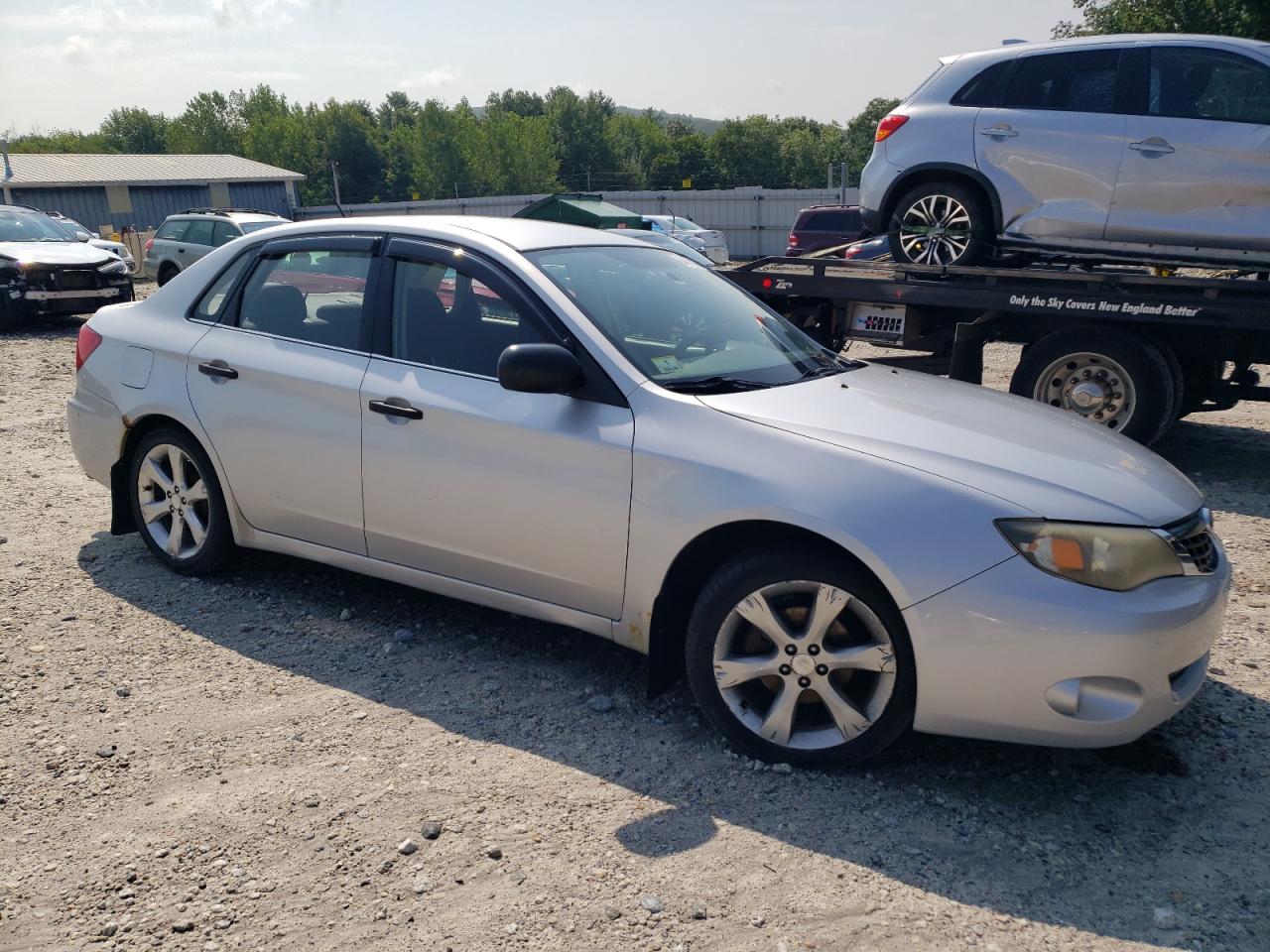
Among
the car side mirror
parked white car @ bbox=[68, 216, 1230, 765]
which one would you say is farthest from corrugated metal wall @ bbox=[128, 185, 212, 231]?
the car side mirror

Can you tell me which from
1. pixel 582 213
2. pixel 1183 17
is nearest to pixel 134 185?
pixel 582 213

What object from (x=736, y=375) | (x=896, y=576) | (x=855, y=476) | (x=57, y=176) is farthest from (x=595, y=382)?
(x=57, y=176)

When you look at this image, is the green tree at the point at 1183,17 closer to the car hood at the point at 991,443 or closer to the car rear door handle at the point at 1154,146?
the car rear door handle at the point at 1154,146

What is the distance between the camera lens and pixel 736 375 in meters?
3.72

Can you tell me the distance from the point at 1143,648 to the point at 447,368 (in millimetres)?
2501

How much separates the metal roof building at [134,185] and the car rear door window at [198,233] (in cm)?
3108

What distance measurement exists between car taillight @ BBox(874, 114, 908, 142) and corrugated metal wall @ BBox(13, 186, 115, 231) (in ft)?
157

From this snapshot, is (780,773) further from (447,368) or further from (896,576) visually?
(447,368)

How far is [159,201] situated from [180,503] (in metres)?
52.1

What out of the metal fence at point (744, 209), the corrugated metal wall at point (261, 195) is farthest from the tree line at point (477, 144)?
the metal fence at point (744, 209)

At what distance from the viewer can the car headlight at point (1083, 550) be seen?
291cm

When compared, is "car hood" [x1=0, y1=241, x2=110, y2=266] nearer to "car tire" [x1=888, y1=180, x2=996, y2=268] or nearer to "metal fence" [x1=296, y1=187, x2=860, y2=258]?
"car tire" [x1=888, y1=180, x2=996, y2=268]

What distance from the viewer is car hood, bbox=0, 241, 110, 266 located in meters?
14.8

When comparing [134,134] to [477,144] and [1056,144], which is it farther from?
[1056,144]
